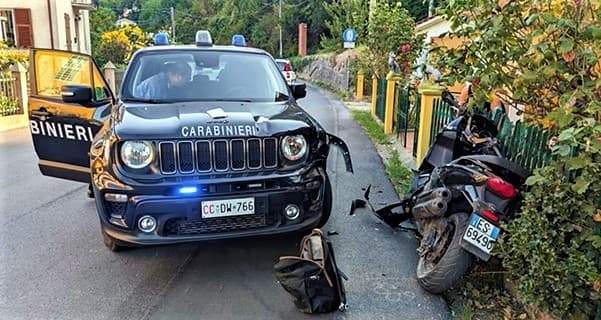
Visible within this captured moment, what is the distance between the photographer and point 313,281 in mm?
3328

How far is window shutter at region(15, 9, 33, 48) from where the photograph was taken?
2084cm

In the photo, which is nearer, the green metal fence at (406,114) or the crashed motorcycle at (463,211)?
the crashed motorcycle at (463,211)

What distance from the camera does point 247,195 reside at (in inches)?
145

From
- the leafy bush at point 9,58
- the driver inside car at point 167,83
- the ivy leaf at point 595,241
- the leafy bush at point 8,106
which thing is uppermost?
the leafy bush at point 9,58

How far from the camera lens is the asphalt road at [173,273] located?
3443 millimetres

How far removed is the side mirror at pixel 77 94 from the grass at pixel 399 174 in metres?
3.84

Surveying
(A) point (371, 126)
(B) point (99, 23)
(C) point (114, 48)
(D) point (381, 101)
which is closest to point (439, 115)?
(A) point (371, 126)

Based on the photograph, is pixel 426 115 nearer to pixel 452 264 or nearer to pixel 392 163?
pixel 392 163

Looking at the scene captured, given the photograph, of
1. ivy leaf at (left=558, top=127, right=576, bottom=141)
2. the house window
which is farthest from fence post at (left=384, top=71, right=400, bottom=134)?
the house window

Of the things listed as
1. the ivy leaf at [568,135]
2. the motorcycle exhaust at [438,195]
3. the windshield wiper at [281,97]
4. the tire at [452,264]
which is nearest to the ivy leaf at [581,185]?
the ivy leaf at [568,135]

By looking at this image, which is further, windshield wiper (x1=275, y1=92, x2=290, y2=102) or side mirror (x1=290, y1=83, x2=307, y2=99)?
side mirror (x1=290, y1=83, x2=307, y2=99)

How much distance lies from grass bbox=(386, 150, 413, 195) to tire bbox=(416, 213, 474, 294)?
2650mm

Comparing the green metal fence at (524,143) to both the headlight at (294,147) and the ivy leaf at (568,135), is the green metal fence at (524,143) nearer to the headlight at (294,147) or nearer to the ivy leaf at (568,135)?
the ivy leaf at (568,135)

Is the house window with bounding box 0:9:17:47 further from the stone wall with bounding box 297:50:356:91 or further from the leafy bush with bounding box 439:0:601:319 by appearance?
the leafy bush with bounding box 439:0:601:319
